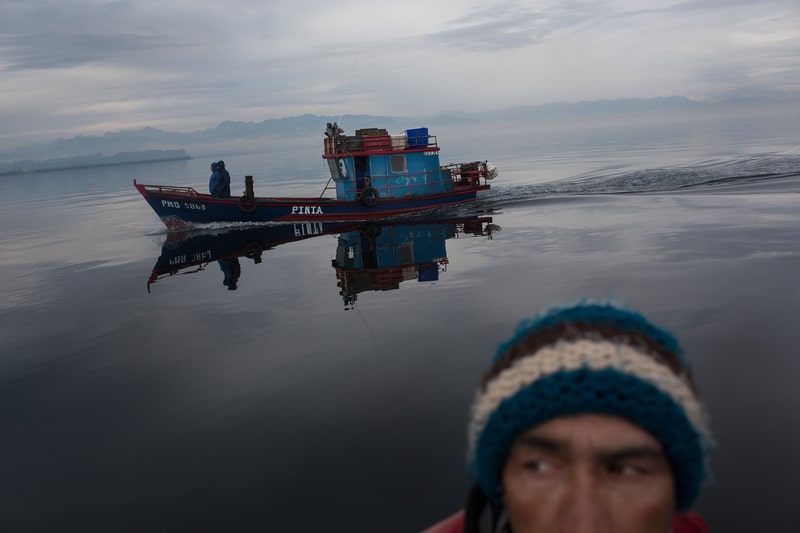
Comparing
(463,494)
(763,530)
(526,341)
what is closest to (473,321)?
(463,494)

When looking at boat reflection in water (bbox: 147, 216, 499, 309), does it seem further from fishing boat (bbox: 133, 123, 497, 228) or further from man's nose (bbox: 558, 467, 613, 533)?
man's nose (bbox: 558, 467, 613, 533)

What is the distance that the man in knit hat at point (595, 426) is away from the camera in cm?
154

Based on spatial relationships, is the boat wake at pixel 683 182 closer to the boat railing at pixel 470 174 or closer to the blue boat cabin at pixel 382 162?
the boat railing at pixel 470 174

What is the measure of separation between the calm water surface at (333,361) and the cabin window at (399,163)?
17.1 ft

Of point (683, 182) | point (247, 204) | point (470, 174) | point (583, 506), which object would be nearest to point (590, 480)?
point (583, 506)

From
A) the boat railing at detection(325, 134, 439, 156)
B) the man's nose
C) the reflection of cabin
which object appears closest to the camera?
the man's nose

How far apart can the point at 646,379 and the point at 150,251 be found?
78.6ft

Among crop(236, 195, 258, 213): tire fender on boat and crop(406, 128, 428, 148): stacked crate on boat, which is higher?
crop(406, 128, 428, 148): stacked crate on boat

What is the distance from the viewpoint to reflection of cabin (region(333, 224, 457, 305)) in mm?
15719

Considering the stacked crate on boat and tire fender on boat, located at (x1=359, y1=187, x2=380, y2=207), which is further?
the stacked crate on boat

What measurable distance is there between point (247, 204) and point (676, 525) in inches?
983

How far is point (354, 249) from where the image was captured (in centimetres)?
2086

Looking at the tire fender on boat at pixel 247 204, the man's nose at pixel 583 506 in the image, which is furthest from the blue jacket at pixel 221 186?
the man's nose at pixel 583 506

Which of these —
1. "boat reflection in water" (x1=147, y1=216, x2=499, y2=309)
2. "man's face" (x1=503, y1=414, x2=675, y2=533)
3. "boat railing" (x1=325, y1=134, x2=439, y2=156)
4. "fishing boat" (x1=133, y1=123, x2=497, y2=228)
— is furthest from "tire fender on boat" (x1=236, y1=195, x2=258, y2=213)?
"man's face" (x1=503, y1=414, x2=675, y2=533)
